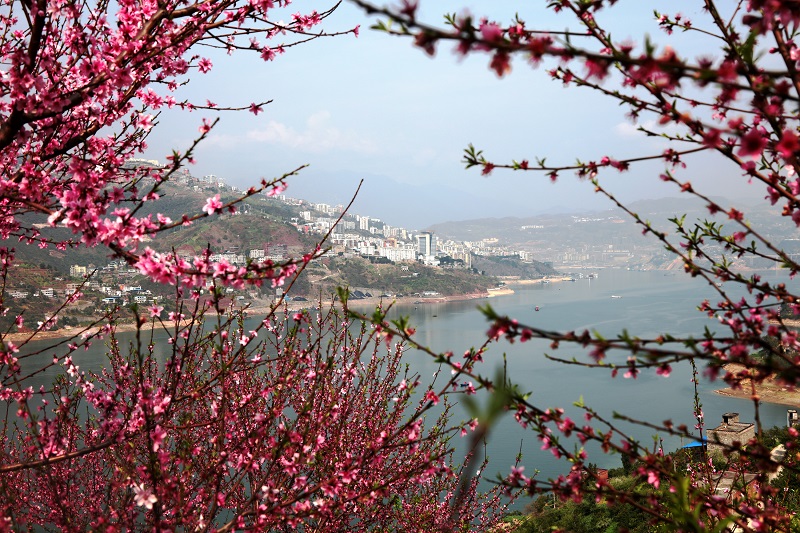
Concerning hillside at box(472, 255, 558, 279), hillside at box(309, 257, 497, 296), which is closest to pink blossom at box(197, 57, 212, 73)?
hillside at box(309, 257, 497, 296)

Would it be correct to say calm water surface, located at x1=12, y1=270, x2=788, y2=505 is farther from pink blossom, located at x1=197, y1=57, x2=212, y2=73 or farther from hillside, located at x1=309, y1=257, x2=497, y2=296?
hillside, located at x1=309, y1=257, x2=497, y2=296

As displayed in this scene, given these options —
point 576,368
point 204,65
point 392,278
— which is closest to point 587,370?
point 576,368

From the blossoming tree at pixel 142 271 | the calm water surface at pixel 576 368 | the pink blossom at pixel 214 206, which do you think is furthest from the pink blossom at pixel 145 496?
the calm water surface at pixel 576 368

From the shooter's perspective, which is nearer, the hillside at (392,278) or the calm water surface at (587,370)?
the calm water surface at (587,370)

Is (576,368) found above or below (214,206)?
below

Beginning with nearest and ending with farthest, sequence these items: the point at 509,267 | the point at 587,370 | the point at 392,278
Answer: the point at 587,370
the point at 392,278
the point at 509,267

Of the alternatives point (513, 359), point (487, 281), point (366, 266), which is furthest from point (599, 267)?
point (513, 359)

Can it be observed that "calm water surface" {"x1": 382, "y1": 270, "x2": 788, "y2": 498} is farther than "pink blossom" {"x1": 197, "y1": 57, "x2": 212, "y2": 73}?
Yes

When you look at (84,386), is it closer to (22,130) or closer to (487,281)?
(22,130)

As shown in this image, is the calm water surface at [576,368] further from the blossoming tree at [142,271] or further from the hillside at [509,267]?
the hillside at [509,267]

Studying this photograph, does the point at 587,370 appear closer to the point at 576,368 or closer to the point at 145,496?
the point at 576,368

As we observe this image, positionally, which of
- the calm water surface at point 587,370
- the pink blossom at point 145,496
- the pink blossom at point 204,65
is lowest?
the calm water surface at point 587,370
